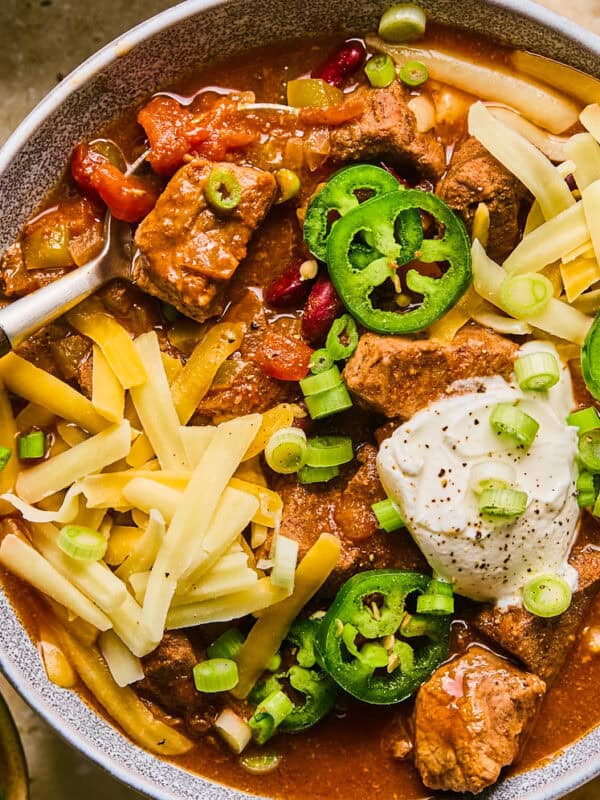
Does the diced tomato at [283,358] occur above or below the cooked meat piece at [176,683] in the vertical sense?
above

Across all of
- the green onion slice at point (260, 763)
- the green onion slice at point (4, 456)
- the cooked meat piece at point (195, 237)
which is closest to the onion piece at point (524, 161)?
the cooked meat piece at point (195, 237)

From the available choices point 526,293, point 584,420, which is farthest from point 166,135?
point 584,420

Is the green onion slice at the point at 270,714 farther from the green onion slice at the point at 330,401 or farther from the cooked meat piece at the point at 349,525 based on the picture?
the green onion slice at the point at 330,401

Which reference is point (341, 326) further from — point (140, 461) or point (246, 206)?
point (140, 461)

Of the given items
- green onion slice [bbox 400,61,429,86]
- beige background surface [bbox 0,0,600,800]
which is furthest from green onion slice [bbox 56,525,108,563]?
green onion slice [bbox 400,61,429,86]

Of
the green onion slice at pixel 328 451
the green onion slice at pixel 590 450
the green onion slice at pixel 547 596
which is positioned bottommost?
the green onion slice at pixel 547 596

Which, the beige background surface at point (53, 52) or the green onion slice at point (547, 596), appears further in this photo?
the beige background surface at point (53, 52)

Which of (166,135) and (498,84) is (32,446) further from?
(498,84)
